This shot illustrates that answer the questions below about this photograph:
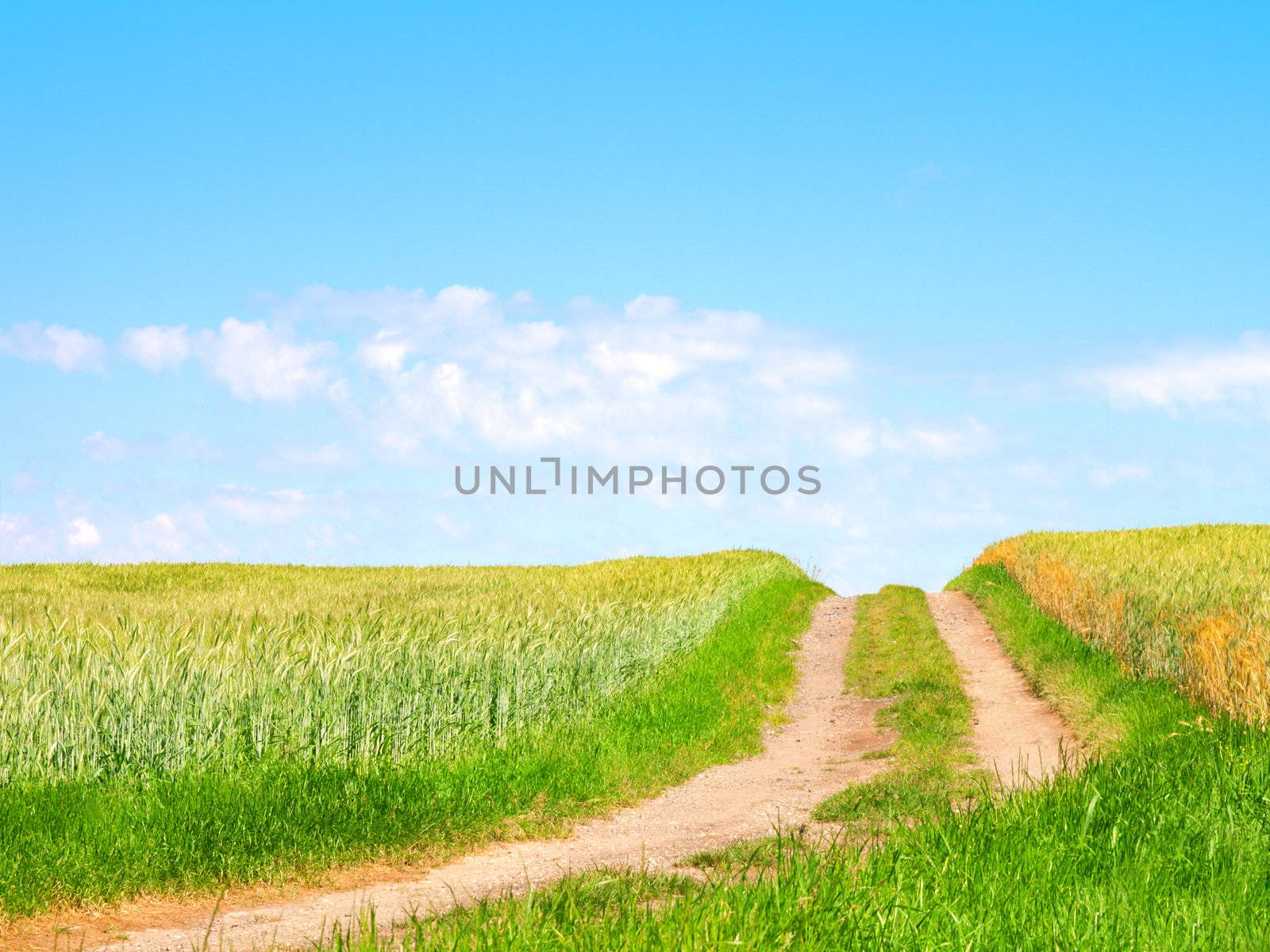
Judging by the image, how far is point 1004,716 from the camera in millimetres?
A: 16391

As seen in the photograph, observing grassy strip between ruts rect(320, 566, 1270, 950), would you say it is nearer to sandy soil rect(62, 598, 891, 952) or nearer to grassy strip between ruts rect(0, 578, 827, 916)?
Result: sandy soil rect(62, 598, 891, 952)

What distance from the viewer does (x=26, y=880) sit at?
27.3 ft

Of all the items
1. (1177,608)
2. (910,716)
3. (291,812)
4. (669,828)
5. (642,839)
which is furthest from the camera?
(910,716)

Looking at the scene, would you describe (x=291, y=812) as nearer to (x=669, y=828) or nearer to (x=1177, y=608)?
(x=669, y=828)

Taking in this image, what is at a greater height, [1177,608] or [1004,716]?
[1177,608]

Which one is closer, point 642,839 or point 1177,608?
point 642,839

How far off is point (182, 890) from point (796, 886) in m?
6.00

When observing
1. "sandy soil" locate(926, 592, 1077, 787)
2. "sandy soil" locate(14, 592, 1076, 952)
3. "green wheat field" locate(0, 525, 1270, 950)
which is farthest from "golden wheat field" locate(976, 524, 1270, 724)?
"sandy soil" locate(14, 592, 1076, 952)

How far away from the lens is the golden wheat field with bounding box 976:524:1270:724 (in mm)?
11969

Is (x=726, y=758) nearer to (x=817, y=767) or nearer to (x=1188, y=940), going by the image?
(x=817, y=767)

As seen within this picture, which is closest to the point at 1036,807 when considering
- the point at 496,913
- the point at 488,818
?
the point at 496,913

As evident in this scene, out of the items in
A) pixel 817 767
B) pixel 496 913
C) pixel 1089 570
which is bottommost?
pixel 817 767

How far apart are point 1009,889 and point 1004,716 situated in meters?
A: 11.2

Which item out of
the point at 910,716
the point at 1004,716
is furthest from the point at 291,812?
the point at 1004,716
